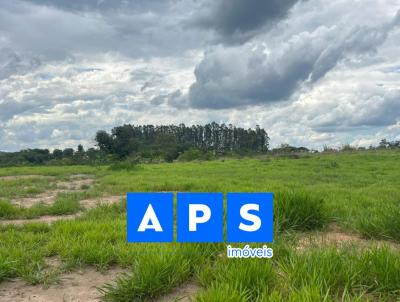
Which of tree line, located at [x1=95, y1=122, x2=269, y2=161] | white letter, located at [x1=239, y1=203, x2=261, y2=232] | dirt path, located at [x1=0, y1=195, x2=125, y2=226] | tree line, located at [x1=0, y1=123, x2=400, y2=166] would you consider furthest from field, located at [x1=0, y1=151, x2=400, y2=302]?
tree line, located at [x1=95, y1=122, x2=269, y2=161]

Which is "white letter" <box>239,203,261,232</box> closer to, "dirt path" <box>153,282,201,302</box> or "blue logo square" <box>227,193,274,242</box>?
"blue logo square" <box>227,193,274,242</box>

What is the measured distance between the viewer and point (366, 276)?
3.22 metres

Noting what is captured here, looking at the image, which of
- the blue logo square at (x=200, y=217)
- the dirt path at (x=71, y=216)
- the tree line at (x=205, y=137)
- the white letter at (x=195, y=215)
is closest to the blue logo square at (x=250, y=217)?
the blue logo square at (x=200, y=217)

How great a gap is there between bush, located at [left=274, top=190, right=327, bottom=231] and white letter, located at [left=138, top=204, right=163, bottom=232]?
1856 millimetres

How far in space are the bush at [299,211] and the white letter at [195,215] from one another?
5.00 ft

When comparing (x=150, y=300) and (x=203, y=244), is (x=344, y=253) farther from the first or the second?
(x=150, y=300)

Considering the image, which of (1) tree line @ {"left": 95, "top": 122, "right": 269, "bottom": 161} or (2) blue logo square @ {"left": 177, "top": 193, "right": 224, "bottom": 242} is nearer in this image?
(2) blue logo square @ {"left": 177, "top": 193, "right": 224, "bottom": 242}

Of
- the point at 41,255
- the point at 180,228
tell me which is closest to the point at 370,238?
the point at 180,228

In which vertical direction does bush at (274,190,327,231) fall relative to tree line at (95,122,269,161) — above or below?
below

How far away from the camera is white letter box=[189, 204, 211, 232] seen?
12.5 feet

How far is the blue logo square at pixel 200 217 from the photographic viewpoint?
3.74 m

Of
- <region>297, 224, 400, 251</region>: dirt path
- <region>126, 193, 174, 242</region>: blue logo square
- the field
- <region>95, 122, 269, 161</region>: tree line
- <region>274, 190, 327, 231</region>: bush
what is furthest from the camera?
<region>95, 122, 269, 161</region>: tree line

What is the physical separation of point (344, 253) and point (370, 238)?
5.15 feet

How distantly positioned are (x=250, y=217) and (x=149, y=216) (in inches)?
39.7
